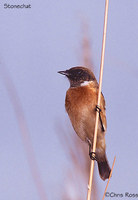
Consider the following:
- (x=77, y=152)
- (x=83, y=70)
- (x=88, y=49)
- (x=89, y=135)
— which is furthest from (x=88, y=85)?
(x=77, y=152)

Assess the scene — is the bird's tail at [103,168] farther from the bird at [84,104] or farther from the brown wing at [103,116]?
the brown wing at [103,116]

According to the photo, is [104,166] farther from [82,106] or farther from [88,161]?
[88,161]

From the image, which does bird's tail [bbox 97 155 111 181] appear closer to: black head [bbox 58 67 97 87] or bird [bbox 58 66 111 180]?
bird [bbox 58 66 111 180]

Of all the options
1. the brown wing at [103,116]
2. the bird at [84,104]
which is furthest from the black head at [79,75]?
the brown wing at [103,116]

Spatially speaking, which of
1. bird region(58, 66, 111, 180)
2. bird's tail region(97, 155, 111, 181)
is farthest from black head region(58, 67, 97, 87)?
bird's tail region(97, 155, 111, 181)

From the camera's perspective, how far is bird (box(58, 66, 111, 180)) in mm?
2237

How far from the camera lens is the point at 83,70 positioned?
2.38m

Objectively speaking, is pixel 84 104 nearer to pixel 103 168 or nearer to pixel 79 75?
pixel 79 75

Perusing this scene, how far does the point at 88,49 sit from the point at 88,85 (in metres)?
0.51

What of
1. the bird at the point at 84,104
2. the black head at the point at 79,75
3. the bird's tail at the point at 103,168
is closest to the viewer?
the bird at the point at 84,104

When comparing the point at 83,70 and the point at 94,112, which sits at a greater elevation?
the point at 83,70

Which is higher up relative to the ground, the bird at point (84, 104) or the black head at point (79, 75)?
the black head at point (79, 75)

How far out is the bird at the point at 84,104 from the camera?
2.24 meters

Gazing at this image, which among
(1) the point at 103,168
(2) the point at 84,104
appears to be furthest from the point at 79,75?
(1) the point at 103,168
